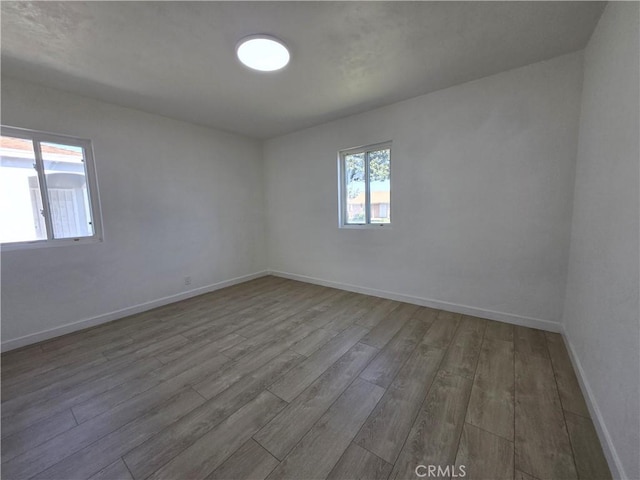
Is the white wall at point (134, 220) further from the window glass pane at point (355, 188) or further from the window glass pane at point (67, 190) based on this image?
the window glass pane at point (355, 188)

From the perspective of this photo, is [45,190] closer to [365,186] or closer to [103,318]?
[103,318]

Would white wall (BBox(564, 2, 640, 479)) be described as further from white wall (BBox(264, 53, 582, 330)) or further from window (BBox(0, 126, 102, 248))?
window (BBox(0, 126, 102, 248))

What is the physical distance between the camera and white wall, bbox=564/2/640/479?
1.11m

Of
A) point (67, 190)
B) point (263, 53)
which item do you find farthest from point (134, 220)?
point (263, 53)

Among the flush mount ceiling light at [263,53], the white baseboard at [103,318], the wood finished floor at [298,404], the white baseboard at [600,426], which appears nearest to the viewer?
the white baseboard at [600,426]

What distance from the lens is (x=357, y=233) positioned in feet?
11.9

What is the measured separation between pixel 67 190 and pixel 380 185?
3.76 metres

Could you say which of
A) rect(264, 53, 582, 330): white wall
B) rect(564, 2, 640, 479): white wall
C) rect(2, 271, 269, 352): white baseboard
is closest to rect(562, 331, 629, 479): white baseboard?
rect(564, 2, 640, 479): white wall

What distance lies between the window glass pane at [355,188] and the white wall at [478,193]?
0.68ft

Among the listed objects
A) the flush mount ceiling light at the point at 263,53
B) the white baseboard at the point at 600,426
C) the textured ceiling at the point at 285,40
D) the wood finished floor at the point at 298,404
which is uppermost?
the textured ceiling at the point at 285,40

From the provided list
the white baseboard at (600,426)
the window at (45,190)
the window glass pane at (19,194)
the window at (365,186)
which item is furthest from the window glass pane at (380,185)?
the window glass pane at (19,194)

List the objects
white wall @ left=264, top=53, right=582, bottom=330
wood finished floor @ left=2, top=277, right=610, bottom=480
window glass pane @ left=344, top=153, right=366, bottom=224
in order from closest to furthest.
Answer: wood finished floor @ left=2, top=277, right=610, bottom=480 → white wall @ left=264, top=53, right=582, bottom=330 → window glass pane @ left=344, top=153, right=366, bottom=224

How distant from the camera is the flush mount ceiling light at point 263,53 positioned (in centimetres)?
185

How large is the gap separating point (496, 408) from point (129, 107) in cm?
466
